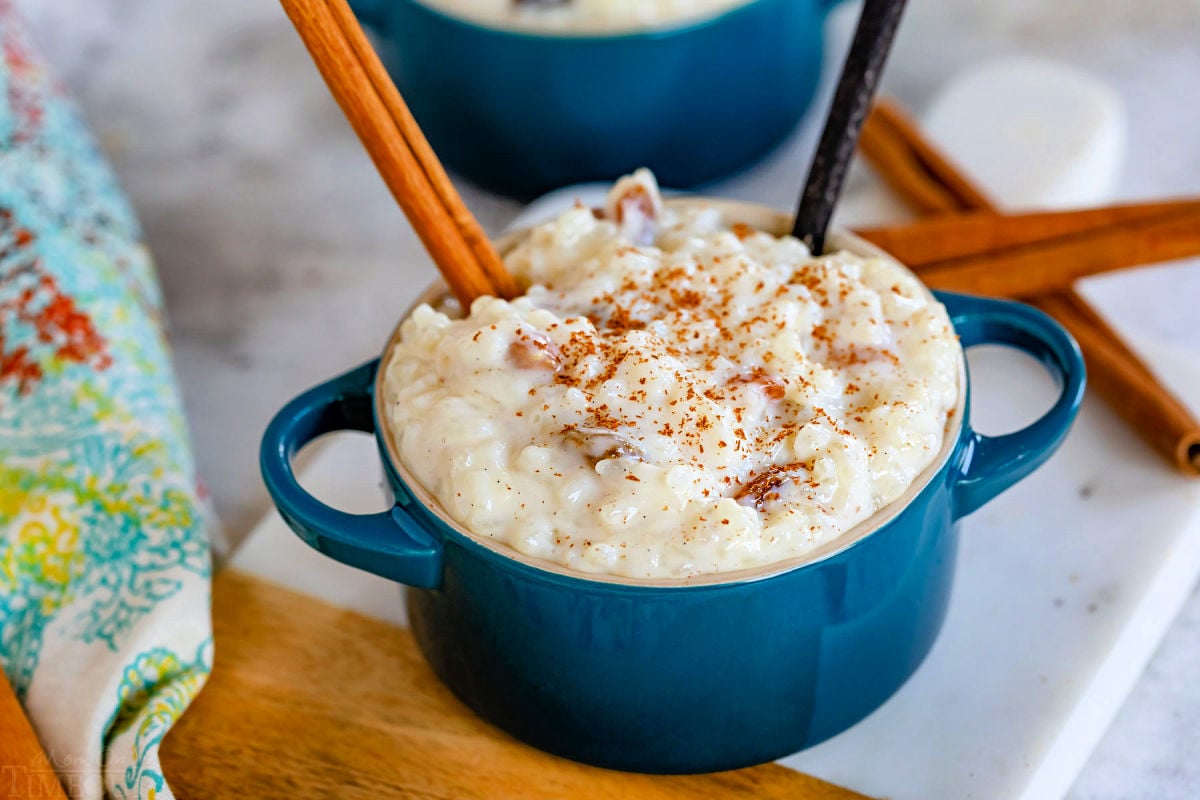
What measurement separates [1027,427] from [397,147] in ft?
1.48

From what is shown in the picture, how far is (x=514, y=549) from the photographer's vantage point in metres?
0.74

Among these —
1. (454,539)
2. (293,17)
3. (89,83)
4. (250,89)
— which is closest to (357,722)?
(454,539)

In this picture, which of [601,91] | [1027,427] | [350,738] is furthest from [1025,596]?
[601,91]

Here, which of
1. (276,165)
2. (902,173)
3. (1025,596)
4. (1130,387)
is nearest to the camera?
(1025,596)

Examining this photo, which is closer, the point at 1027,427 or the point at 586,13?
the point at 1027,427

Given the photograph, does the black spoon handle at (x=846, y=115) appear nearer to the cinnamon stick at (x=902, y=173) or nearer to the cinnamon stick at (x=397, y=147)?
the cinnamon stick at (x=397, y=147)

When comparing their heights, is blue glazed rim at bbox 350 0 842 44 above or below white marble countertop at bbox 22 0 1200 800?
above

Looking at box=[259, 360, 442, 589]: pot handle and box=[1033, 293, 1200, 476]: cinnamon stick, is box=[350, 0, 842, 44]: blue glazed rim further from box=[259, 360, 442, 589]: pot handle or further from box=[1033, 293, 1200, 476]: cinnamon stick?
box=[259, 360, 442, 589]: pot handle

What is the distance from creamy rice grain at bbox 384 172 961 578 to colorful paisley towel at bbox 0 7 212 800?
25 cm

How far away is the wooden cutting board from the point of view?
86 cm

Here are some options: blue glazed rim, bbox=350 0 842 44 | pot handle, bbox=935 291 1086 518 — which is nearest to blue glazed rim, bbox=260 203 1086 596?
pot handle, bbox=935 291 1086 518

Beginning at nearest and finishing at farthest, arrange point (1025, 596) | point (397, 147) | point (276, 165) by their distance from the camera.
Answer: point (397, 147), point (1025, 596), point (276, 165)

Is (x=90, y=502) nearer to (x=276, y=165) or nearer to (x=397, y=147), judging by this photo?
(x=397, y=147)

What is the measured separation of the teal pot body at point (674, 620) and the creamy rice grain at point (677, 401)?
0.06 ft
